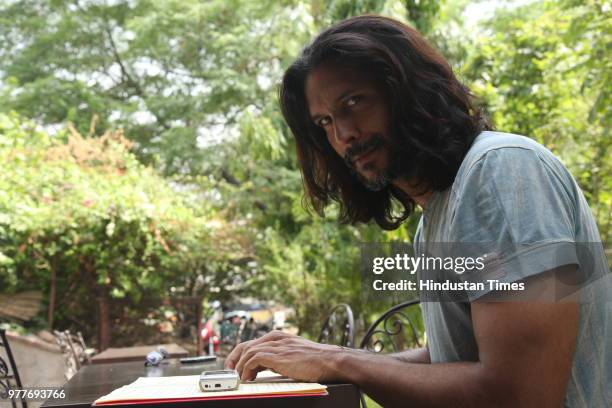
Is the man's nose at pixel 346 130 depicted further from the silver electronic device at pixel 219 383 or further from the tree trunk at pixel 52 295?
the tree trunk at pixel 52 295

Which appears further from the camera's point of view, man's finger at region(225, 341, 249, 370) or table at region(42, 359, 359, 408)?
man's finger at region(225, 341, 249, 370)

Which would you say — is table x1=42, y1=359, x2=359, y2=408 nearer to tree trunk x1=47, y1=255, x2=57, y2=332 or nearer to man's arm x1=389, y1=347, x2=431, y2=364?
man's arm x1=389, y1=347, x2=431, y2=364

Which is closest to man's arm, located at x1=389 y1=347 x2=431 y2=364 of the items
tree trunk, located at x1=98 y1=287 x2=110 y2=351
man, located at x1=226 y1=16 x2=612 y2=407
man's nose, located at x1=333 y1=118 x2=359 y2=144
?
man, located at x1=226 y1=16 x2=612 y2=407

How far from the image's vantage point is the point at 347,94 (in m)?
1.29

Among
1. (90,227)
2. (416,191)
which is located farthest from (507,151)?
(90,227)

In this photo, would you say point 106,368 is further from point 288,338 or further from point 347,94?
point 347,94

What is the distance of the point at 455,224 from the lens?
102 cm

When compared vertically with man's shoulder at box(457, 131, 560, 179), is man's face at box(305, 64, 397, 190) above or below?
above

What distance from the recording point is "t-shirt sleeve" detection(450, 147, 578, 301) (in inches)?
35.5

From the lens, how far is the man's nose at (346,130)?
1278mm

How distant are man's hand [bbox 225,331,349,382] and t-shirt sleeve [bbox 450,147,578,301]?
0.26m

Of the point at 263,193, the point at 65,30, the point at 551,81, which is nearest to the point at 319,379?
the point at 551,81

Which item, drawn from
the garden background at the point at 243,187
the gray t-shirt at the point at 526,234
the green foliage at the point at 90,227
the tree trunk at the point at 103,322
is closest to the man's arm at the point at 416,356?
the gray t-shirt at the point at 526,234

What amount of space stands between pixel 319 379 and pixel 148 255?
21.3ft
